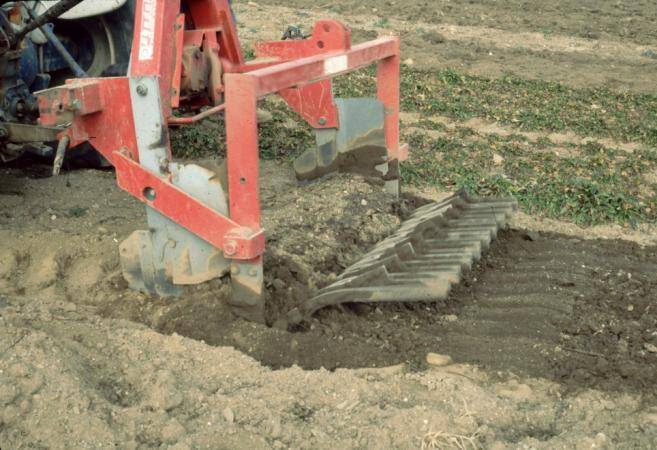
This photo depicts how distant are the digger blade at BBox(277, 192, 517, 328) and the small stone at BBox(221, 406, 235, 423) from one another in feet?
2.33

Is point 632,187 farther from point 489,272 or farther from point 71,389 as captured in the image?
point 71,389

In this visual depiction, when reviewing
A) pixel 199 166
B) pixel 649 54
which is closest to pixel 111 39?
pixel 199 166

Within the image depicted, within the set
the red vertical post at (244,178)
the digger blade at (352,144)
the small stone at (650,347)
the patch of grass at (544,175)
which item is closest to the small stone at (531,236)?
the patch of grass at (544,175)

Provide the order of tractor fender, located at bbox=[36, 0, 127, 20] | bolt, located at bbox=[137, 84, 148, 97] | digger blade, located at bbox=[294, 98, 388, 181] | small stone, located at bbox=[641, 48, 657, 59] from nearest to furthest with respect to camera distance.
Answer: bolt, located at bbox=[137, 84, 148, 97] < digger blade, located at bbox=[294, 98, 388, 181] < tractor fender, located at bbox=[36, 0, 127, 20] < small stone, located at bbox=[641, 48, 657, 59]

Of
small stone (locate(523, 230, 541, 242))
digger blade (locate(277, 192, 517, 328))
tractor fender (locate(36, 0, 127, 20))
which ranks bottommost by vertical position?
small stone (locate(523, 230, 541, 242))

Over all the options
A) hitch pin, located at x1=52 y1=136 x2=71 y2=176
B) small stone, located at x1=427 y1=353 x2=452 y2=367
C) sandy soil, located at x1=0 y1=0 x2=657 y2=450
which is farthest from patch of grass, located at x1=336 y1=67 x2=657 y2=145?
hitch pin, located at x1=52 y1=136 x2=71 y2=176

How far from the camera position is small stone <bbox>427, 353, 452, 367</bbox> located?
3.54 m

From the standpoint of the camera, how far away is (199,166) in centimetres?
368

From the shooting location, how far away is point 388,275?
392cm

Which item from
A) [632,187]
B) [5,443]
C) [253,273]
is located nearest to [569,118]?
[632,187]

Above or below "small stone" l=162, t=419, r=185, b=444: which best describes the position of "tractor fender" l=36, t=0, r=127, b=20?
above

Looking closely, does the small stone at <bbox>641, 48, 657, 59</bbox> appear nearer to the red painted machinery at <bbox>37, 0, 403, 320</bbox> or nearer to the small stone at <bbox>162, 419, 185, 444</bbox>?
the red painted machinery at <bbox>37, 0, 403, 320</bbox>

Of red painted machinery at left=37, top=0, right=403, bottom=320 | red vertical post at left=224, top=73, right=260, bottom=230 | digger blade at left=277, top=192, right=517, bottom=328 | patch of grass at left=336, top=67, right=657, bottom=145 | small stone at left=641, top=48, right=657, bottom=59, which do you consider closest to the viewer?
red vertical post at left=224, top=73, right=260, bottom=230

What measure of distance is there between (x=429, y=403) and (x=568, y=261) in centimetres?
168
